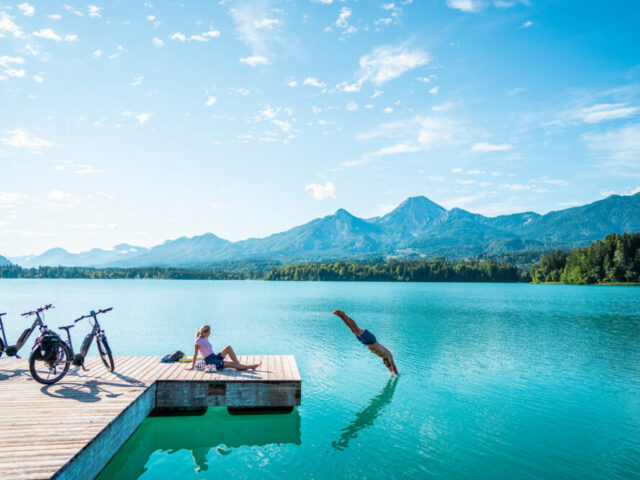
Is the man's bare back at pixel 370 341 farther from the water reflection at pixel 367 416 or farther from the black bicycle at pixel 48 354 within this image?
the black bicycle at pixel 48 354

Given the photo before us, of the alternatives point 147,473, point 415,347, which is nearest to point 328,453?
point 147,473

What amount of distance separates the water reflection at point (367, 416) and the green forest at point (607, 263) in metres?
132

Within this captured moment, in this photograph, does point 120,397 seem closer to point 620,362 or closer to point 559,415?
point 559,415

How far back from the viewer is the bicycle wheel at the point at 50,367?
1152 centimetres

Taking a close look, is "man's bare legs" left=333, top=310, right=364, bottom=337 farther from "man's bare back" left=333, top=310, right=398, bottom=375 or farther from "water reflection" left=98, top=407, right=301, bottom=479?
"water reflection" left=98, top=407, right=301, bottom=479

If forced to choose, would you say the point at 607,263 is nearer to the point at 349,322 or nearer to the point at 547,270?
the point at 547,270

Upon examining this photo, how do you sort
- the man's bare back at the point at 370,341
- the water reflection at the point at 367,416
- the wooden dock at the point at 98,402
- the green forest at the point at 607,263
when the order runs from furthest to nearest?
1. the green forest at the point at 607,263
2. the man's bare back at the point at 370,341
3. the water reflection at the point at 367,416
4. the wooden dock at the point at 98,402

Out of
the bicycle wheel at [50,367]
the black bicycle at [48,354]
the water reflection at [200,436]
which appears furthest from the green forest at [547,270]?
the black bicycle at [48,354]

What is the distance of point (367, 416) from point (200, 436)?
5651mm

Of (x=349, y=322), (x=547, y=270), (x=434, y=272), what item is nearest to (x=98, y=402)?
(x=349, y=322)

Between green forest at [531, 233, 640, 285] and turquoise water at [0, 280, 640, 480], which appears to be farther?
green forest at [531, 233, 640, 285]

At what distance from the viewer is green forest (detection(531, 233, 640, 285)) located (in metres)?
117

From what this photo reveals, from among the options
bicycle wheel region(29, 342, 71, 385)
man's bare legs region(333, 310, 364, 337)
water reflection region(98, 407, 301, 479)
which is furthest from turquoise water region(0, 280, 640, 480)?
bicycle wheel region(29, 342, 71, 385)

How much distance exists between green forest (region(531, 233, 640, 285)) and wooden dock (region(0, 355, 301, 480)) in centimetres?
13655
